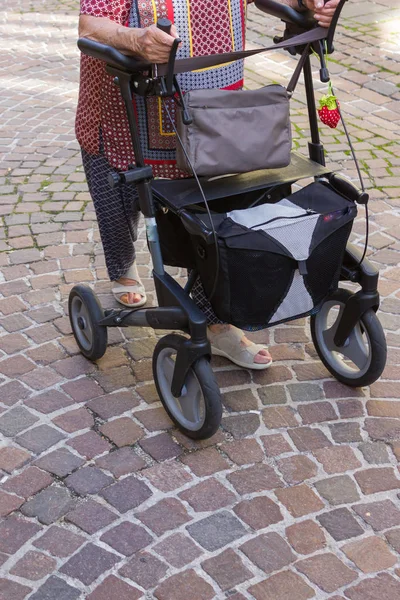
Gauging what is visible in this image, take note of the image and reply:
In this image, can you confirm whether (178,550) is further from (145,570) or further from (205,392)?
(205,392)

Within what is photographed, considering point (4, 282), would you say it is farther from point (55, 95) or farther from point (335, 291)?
point (55, 95)

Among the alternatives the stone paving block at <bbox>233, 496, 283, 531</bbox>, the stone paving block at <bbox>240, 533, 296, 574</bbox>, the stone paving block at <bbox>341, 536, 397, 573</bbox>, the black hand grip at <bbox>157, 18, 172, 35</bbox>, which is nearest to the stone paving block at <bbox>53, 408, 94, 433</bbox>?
the stone paving block at <bbox>233, 496, 283, 531</bbox>

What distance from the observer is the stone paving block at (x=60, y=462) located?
2789 mm

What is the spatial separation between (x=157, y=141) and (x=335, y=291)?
2.76ft

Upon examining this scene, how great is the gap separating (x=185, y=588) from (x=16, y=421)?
100 centimetres

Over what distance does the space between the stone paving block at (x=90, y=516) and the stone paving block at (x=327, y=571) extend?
61 cm

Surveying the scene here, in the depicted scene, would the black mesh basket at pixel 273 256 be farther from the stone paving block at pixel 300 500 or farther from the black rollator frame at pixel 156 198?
the stone paving block at pixel 300 500

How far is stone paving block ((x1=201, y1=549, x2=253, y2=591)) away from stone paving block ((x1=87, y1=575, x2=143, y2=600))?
221 millimetres

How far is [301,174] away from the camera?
110 inches

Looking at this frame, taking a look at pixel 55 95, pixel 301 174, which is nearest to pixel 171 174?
pixel 301 174

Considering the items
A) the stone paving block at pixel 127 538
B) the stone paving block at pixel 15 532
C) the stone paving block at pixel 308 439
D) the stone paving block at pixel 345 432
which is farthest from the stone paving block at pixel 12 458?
the stone paving block at pixel 345 432

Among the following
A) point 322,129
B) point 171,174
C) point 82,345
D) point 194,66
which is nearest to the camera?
point 194,66

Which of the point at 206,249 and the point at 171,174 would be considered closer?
the point at 206,249

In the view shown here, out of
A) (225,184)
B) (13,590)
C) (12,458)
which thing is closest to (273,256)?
(225,184)
